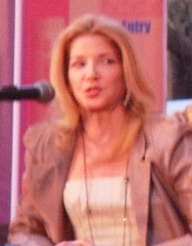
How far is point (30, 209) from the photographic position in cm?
193

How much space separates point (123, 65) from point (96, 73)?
0.08 meters

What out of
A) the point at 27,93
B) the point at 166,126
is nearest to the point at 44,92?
the point at 27,93

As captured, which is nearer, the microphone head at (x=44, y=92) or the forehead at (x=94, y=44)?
the microphone head at (x=44, y=92)

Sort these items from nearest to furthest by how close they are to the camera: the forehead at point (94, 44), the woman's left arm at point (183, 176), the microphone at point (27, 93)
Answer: the microphone at point (27, 93) → the woman's left arm at point (183, 176) → the forehead at point (94, 44)

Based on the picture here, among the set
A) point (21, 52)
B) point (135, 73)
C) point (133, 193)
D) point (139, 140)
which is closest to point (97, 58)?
point (135, 73)

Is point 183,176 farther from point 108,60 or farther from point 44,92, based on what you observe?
point 44,92

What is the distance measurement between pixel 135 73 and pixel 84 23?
197mm

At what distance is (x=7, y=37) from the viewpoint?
2.55m

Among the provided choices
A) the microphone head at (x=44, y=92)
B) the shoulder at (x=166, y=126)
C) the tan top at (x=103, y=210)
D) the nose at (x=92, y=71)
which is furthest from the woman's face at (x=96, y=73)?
the microphone head at (x=44, y=92)

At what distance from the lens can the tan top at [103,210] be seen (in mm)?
1800

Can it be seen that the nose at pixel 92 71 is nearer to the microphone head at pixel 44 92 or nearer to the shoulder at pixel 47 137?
the shoulder at pixel 47 137

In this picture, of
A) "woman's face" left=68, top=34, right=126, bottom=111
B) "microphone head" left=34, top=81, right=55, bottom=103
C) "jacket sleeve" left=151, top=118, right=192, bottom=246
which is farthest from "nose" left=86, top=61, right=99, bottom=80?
"microphone head" left=34, top=81, right=55, bottom=103

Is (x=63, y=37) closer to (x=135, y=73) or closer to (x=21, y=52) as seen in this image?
(x=135, y=73)

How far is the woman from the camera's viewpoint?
1771 millimetres
